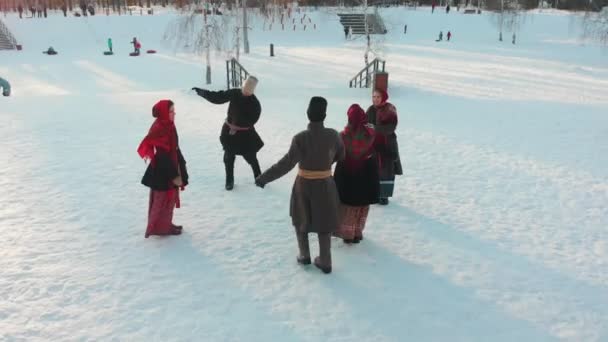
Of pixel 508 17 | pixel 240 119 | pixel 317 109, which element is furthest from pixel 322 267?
pixel 508 17

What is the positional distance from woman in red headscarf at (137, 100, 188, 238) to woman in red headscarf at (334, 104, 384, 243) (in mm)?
1556

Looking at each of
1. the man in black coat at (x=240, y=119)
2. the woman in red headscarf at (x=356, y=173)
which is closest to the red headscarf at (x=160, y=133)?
the man in black coat at (x=240, y=119)

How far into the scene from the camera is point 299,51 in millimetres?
29422

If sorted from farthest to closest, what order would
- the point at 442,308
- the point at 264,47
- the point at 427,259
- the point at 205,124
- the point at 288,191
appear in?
the point at 264,47, the point at 205,124, the point at 288,191, the point at 427,259, the point at 442,308

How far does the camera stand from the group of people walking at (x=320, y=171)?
153 inches

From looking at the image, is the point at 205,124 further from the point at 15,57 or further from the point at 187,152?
the point at 15,57

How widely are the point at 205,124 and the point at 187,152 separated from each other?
2144 mm

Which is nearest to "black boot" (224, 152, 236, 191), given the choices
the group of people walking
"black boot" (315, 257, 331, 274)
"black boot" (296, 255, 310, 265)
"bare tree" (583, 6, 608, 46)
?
the group of people walking

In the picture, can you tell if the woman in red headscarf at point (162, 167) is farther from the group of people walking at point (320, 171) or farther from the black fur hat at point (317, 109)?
the black fur hat at point (317, 109)

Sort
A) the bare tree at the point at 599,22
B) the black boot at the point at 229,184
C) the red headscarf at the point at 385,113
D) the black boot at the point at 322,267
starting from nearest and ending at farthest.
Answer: the black boot at the point at 322,267
the red headscarf at the point at 385,113
the black boot at the point at 229,184
the bare tree at the point at 599,22

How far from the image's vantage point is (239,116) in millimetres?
5809

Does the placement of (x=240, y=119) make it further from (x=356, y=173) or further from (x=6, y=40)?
(x=6, y=40)

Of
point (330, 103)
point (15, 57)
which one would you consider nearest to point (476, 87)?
point (330, 103)

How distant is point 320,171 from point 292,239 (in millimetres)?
1242
